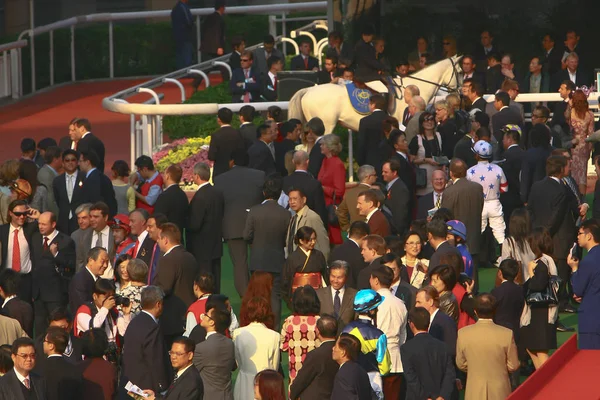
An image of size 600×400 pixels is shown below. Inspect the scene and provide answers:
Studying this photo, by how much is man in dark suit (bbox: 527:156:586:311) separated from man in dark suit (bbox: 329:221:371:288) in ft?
7.58

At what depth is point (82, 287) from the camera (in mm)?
11117

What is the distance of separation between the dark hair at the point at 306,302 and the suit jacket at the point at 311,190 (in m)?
3.67

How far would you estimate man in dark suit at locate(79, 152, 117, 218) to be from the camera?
13734 millimetres

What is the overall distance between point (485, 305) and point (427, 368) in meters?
0.64

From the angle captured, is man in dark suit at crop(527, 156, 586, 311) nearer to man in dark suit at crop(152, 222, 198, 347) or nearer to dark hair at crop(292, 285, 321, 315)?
man in dark suit at crop(152, 222, 198, 347)

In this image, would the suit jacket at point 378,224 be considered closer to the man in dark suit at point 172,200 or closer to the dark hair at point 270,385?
the man in dark suit at point 172,200

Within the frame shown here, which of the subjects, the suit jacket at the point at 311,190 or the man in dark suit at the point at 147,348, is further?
the suit jacket at the point at 311,190

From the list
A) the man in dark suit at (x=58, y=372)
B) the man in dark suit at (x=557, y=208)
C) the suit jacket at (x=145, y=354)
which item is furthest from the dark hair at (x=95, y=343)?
the man in dark suit at (x=557, y=208)

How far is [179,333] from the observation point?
36.4ft

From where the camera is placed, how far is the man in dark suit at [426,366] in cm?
959

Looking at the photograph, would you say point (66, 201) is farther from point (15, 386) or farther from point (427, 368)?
point (427, 368)

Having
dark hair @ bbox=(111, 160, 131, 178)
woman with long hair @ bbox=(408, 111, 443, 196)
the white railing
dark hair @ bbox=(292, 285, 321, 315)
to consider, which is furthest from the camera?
the white railing

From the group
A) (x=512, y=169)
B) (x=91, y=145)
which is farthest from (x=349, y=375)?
(x=91, y=145)

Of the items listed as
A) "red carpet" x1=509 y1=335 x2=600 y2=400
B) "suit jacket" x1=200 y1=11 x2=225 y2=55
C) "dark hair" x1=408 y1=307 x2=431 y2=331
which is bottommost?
"dark hair" x1=408 y1=307 x2=431 y2=331
